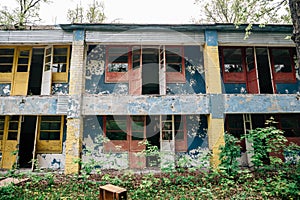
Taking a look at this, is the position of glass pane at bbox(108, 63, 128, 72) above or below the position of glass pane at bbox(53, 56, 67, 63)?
below

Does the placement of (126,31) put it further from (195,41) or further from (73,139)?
(73,139)

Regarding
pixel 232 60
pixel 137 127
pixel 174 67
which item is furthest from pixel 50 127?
pixel 232 60

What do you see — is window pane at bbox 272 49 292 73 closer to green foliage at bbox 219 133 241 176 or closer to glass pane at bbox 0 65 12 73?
green foliage at bbox 219 133 241 176

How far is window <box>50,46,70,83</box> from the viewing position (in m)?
10.1

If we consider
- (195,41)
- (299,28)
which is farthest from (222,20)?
(299,28)

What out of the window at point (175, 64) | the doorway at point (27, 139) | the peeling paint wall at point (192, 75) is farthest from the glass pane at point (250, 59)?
the doorway at point (27, 139)

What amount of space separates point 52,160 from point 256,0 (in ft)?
34.1

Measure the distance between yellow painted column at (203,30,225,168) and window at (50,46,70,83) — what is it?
6350mm

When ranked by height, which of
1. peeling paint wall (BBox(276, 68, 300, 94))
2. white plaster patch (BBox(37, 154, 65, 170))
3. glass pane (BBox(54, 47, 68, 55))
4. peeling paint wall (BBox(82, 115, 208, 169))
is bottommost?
white plaster patch (BBox(37, 154, 65, 170))

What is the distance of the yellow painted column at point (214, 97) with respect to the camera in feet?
27.3

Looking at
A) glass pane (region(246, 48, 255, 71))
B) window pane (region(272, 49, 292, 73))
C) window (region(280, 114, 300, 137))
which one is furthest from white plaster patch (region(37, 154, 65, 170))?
window pane (region(272, 49, 292, 73))

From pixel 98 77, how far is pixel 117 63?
1096 mm

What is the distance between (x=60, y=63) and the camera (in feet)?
33.3

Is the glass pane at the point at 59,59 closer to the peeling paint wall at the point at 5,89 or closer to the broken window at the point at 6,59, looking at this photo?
the broken window at the point at 6,59
